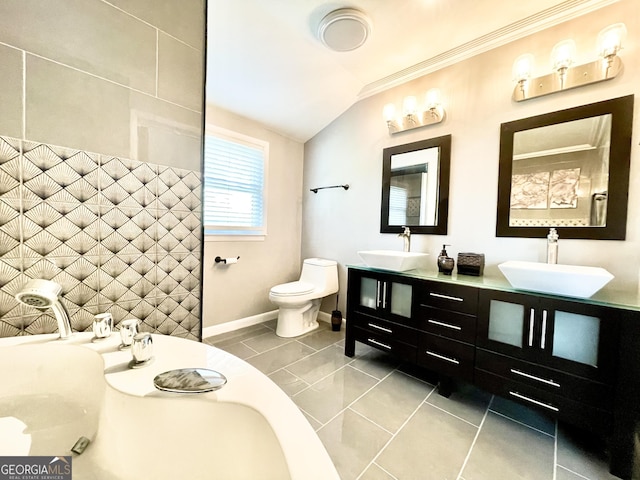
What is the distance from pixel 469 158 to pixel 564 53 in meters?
0.74

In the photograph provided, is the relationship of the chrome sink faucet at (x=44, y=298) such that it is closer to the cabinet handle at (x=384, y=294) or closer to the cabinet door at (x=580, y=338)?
the cabinet handle at (x=384, y=294)

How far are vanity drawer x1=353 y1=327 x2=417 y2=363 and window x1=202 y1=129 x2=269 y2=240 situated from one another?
5.02 ft

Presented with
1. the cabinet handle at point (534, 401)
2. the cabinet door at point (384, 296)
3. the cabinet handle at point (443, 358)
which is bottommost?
the cabinet handle at point (534, 401)

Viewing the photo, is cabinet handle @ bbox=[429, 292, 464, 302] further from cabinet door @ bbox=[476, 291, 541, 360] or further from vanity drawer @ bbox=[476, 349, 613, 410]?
vanity drawer @ bbox=[476, 349, 613, 410]

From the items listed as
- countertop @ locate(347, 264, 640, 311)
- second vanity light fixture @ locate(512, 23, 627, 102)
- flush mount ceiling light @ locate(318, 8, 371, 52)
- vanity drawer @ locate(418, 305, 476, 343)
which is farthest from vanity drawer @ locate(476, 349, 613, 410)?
flush mount ceiling light @ locate(318, 8, 371, 52)

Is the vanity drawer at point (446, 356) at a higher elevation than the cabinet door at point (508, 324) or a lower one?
lower

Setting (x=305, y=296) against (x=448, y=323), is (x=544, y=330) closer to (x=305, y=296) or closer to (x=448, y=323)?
(x=448, y=323)

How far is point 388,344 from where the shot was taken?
1905mm

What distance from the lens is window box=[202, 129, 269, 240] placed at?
7.91 ft

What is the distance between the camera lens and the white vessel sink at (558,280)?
3.69ft

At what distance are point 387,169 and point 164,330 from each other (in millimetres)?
2177

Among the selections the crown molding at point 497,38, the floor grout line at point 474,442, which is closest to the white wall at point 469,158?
the crown molding at point 497,38

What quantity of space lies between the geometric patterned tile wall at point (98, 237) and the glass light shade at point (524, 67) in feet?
7.13

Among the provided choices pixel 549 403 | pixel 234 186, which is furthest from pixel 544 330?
pixel 234 186
